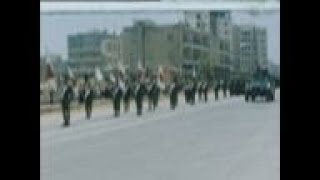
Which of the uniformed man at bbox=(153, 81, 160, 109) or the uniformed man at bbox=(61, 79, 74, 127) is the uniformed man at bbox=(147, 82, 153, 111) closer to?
the uniformed man at bbox=(153, 81, 160, 109)

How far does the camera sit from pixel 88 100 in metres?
1.30

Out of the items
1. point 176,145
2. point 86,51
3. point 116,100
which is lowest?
point 176,145

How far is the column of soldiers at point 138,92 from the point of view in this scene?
1.29 m

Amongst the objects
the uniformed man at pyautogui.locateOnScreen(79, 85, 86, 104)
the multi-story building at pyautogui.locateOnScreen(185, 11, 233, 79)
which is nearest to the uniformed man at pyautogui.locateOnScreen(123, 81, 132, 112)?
the uniformed man at pyautogui.locateOnScreen(79, 85, 86, 104)

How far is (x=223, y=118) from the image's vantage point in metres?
1.37

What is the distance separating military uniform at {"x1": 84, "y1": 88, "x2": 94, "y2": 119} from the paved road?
2 centimetres

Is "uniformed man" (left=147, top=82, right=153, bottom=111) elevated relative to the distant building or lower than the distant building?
lower

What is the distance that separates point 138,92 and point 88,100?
0.44ft

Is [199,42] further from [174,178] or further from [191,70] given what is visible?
[174,178]

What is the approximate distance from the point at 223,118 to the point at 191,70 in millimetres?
167

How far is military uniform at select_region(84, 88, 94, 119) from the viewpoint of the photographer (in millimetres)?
1284

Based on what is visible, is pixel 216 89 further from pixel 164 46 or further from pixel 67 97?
pixel 67 97

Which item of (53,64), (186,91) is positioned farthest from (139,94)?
(53,64)
